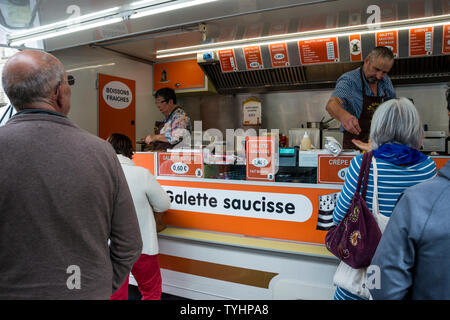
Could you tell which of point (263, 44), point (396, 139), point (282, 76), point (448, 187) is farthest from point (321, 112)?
point (448, 187)

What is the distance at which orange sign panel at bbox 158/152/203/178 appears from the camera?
3.11m

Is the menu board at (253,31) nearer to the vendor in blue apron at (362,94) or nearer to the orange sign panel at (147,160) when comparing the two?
the vendor in blue apron at (362,94)

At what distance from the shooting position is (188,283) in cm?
303

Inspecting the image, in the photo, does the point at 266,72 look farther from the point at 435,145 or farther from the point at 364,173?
the point at 364,173

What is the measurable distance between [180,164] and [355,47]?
269 centimetres

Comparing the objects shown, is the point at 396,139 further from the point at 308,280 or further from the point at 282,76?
the point at 282,76

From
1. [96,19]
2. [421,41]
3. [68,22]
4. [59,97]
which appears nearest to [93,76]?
[68,22]

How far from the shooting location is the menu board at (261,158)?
2.76m

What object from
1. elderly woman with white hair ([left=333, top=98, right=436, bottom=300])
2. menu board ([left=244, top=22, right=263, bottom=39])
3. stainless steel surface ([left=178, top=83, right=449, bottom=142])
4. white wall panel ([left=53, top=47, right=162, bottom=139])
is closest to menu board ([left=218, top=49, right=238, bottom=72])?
menu board ([left=244, top=22, right=263, bottom=39])

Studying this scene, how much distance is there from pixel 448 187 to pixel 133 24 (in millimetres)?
3406

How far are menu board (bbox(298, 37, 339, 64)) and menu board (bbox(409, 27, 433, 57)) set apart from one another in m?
0.84

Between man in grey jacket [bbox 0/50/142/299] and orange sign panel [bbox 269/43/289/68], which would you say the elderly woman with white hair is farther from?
orange sign panel [bbox 269/43/289/68]

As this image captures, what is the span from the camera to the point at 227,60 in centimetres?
482

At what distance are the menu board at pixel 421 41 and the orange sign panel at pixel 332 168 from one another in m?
2.33
